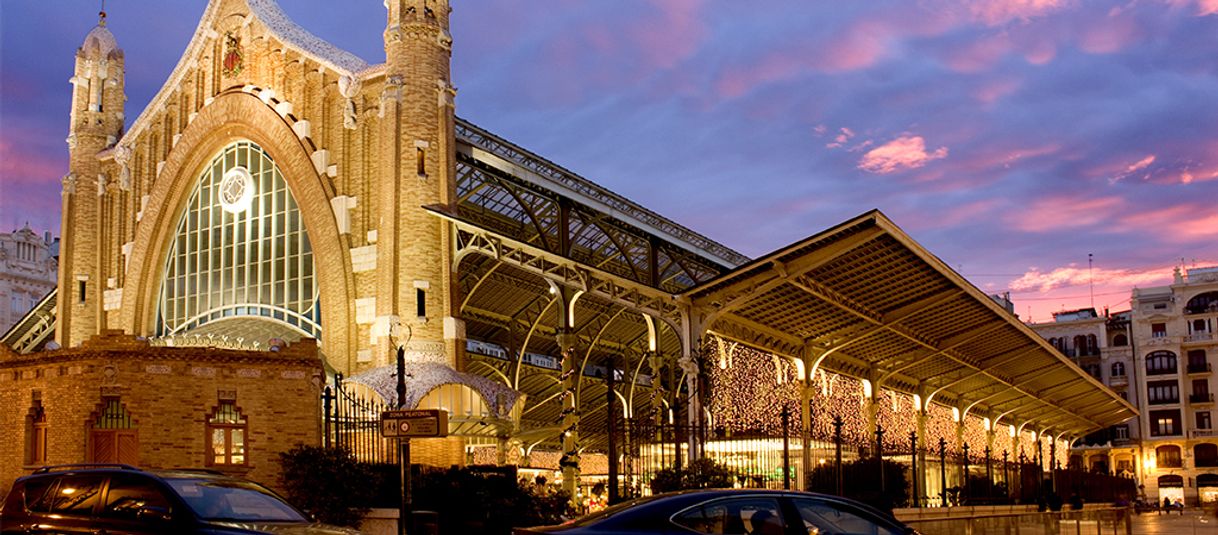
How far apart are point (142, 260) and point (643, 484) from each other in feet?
80.7

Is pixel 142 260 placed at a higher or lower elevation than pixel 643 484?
higher

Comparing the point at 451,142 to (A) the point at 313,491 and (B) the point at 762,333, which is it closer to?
(B) the point at 762,333

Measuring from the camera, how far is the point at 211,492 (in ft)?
41.4

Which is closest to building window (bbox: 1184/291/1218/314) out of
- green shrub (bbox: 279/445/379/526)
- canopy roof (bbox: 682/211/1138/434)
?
canopy roof (bbox: 682/211/1138/434)

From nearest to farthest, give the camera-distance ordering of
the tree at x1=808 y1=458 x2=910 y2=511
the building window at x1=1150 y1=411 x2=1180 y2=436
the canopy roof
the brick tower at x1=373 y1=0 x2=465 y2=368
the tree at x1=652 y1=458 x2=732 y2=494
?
the tree at x1=652 y1=458 x2=732 y2=494 → the tree at x1=808 y1=458 x2=910 y2=511 → the canopy roof → the brick tower at x1=373 y1=0 x2=465 y2=368 → the building window at x1=1150 y1=411 x2=1180 y2=436

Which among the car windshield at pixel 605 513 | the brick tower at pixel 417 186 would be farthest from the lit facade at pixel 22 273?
the car windshield at pixel 605 513

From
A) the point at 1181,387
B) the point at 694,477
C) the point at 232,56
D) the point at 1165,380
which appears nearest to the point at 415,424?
the point at 694,477

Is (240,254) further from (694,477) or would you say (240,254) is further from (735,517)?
(735,517)

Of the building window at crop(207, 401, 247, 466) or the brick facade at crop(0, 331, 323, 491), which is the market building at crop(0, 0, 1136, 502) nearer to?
A: the brick facade at crop(0, 331, 323, 491)

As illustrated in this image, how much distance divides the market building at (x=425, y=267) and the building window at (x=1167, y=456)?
54.4 m

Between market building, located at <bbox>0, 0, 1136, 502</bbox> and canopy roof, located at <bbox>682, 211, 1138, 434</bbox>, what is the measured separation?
0.10 m

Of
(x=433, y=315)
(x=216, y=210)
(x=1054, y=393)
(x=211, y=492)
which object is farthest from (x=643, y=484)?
(x=1054, y=393)

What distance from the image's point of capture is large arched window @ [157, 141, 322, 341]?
4138cm

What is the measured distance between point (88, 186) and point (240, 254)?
9.04 metres
